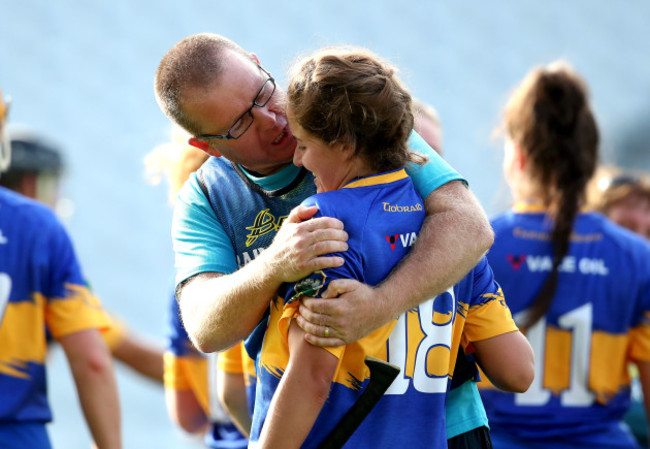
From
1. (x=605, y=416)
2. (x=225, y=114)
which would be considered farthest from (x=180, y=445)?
(x=225, y=114)

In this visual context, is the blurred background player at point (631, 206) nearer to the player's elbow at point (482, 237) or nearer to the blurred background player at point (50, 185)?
the blurred background player at point (50, 185)

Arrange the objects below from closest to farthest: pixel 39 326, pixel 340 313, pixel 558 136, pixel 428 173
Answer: pixel 340 313 < pixel 428 173 < pixel 39 326 < pixel 558 136

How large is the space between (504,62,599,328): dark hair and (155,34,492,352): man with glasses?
1.45 meters

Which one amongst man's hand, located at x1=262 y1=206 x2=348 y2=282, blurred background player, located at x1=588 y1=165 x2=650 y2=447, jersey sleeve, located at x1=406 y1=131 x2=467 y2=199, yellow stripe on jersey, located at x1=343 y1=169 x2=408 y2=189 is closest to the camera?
man's hand, located at x1=262 y1=206 x2=348 y2=282

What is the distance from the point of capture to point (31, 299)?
8.03ft

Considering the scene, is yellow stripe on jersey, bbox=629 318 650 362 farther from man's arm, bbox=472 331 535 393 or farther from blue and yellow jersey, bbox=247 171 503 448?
blue and yellow jersey, bbox=247 171 503 448

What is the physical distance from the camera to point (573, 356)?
2992 mm

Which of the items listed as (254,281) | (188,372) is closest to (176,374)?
(188,372)

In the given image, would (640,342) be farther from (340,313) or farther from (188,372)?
(340,313)

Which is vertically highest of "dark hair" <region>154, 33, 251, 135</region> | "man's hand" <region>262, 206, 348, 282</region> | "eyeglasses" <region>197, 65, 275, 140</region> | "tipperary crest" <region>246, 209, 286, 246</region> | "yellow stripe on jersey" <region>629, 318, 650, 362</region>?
"dark hair" <region>154, 33, 251, 135</region>

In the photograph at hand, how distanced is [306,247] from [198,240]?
44 cm

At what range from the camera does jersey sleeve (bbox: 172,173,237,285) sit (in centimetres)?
175

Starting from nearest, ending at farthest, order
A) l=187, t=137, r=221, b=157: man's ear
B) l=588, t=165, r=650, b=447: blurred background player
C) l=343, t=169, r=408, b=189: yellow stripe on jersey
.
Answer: l=343, t=169, r=408, b=189: yellow stripe on jersey
l=187, t=137, r=221, b=157: man's ear
l=588, t=165, r=650, b=447: blurred background player

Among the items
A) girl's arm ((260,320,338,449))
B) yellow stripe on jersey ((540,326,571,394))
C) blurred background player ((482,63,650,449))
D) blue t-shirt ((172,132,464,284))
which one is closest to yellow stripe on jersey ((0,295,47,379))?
blue t-shirt ((172,132,464,284))
